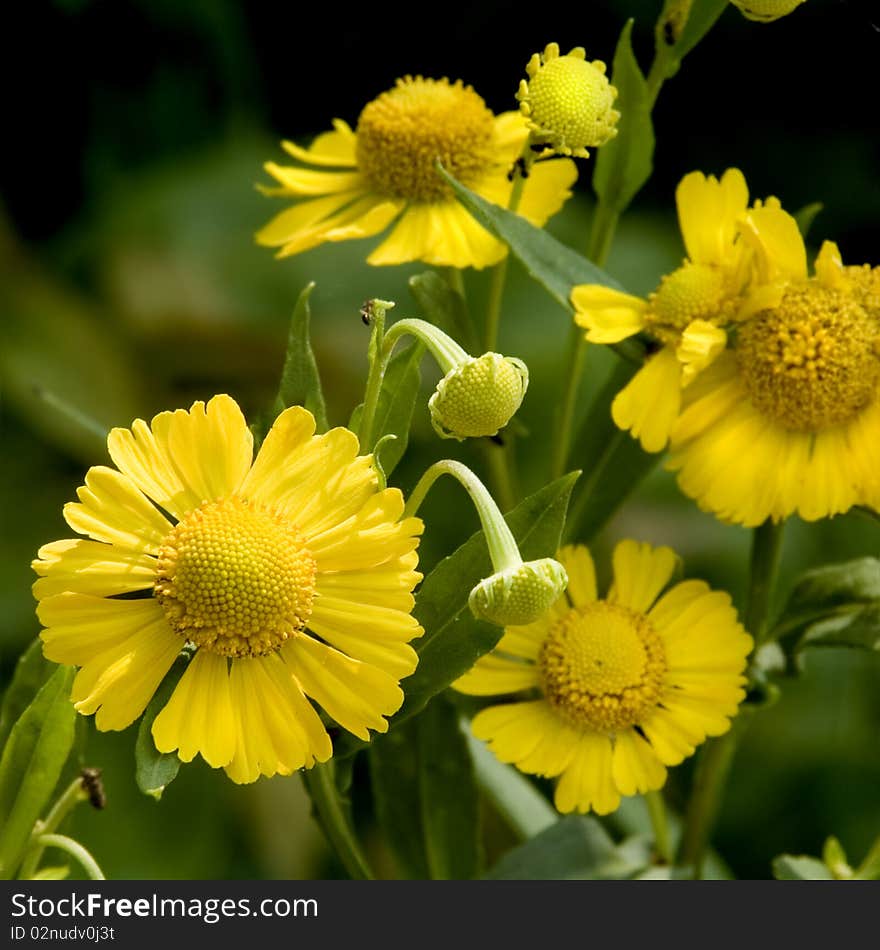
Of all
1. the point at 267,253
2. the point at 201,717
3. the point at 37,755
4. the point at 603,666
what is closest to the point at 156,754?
the point at 201,717

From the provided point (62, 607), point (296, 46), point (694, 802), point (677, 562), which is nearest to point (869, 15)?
point (677, 562)

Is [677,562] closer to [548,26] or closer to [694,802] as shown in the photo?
[694,802]

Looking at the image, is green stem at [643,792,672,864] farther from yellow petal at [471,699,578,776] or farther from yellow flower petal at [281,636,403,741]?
yellow flower petal at [281,636,403,741]

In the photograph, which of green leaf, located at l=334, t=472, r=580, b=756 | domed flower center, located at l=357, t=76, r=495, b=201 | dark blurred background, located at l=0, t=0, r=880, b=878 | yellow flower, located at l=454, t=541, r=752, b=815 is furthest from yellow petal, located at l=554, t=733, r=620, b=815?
dark blurred background, located at l=0, t=0, r=880, b=878

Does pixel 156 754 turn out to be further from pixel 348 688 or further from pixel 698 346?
pixel 698 346

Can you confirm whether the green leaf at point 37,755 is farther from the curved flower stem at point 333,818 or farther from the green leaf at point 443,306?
the green leaf at point 443,306
